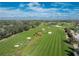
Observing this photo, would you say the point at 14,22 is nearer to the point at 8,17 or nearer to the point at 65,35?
the point at 8,17

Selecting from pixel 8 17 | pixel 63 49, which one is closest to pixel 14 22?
pixel 8 17

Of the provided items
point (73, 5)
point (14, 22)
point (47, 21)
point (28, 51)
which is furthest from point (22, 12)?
point (73, 5)

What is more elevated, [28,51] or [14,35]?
[14,35]

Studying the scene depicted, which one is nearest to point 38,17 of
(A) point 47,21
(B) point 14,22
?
(A) point 47,21

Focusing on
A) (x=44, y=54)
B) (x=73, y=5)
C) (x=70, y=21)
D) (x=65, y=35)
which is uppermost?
(x=73, y=5)

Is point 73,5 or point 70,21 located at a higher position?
point 73,5

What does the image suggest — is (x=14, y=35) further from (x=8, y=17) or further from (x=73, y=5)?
(x=73, y=5)
